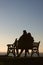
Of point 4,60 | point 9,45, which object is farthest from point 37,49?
point 4,60

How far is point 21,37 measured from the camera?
1300 centimetres

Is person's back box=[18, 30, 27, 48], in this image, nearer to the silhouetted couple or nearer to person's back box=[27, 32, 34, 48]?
the silhouetted couple

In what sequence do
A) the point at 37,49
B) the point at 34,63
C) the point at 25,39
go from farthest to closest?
the point at 37,49 < the point at 25,39 < the point at 34,63

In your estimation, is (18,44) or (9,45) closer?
(18,44)

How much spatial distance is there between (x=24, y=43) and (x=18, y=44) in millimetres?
413

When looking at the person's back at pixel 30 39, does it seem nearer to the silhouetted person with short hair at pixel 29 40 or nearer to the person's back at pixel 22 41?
the silhouetted person with short hair at pixel 29 40

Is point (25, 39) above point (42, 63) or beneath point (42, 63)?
above

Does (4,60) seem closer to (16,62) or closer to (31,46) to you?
(16,62)

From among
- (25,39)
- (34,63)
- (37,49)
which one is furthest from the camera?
(37,49)

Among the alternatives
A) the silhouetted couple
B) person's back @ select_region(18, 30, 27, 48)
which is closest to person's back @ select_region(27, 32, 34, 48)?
the silhouetted couple

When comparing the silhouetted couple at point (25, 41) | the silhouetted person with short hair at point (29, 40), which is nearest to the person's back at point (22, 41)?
the silhouetted couple at point (25, 41)

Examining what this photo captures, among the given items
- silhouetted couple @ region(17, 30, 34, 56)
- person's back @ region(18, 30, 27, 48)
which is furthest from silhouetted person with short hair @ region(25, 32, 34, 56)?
person's back @ region(18, 30, 27, 48)

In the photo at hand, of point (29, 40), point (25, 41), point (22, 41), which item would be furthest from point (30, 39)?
point (22, 41)

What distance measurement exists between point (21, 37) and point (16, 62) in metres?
5.68
